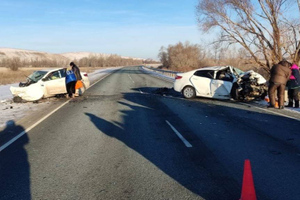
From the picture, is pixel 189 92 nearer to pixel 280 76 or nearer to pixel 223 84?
pixel 223 84

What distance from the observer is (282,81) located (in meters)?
10.3

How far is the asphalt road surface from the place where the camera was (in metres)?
3.78

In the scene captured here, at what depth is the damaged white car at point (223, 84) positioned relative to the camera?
12.1 meters

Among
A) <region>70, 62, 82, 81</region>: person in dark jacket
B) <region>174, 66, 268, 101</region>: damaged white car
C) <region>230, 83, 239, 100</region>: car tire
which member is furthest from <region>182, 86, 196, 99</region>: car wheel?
<region>70, 62, 82, 81</region>: person in dark jacket

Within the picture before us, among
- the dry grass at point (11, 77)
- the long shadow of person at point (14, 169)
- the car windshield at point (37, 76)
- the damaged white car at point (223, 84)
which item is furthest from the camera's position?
the dry grass at point (11, 77)

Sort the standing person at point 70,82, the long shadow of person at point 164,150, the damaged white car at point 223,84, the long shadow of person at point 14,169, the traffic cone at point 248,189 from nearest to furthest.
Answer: the traffic cone at point 248,189 → the long shadow of person at point 14,169 → the long shadow of person at point 164,150 → the damaged white car at point 223,84 → the standing person at point 70,82

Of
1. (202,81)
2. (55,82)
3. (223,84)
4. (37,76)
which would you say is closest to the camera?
(223,84)

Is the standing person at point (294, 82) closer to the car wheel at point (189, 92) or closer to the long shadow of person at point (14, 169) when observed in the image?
the car wheel at point (189, 92)

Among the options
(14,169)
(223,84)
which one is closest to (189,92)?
(223,84)

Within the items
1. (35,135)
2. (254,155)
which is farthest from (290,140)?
(35,135)

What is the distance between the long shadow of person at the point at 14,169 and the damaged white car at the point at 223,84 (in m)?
8.43

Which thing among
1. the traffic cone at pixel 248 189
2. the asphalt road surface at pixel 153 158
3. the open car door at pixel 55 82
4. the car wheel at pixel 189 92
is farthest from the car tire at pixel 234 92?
the traffic cone at pixel 248 189

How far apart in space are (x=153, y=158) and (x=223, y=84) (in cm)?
834

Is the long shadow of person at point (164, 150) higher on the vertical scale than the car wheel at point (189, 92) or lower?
lower
